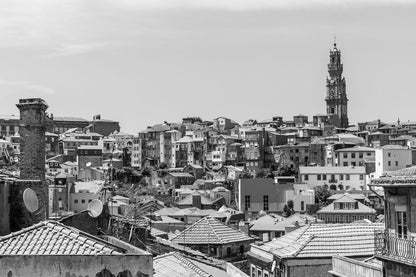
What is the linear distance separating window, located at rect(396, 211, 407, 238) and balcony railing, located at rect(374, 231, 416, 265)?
0.12m

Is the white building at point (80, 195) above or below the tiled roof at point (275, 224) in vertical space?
above

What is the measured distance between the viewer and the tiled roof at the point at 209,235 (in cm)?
3225

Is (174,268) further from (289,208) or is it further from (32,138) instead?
(289,208)

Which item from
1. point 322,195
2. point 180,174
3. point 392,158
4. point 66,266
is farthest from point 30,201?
point 180,174

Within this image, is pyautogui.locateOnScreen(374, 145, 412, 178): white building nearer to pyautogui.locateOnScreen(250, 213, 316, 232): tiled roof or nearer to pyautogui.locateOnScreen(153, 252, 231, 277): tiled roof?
pyautogui.locateOnScreen(250, 213, 316, 232): tiled roof

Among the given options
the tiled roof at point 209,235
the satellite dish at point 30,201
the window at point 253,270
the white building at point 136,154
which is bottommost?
the window at point 253,270

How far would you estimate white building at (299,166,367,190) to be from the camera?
428ft

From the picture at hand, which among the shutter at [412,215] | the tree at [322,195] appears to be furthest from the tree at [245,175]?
the shutter at [412,215]

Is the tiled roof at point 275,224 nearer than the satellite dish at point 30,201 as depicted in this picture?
No

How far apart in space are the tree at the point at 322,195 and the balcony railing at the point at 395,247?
99092 millimetres

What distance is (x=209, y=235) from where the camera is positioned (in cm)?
3256

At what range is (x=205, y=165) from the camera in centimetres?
16900

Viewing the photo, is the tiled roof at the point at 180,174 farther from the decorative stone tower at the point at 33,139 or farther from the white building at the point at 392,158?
the decorative stone tower at the point at 33,139

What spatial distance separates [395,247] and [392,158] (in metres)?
114
